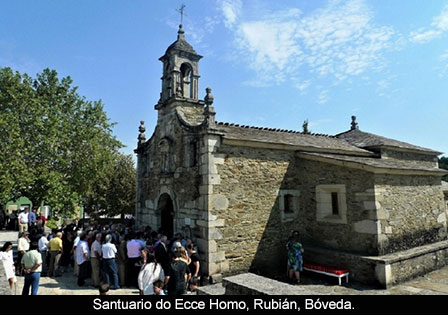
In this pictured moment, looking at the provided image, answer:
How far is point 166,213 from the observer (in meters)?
12.5

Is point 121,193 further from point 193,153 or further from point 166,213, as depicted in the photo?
point 193,153

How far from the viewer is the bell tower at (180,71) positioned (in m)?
11.9

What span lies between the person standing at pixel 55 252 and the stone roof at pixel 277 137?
654 cm

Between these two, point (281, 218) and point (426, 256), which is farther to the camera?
point (281, 218)

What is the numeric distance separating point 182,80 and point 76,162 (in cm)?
1104

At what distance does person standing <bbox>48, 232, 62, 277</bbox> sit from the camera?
9438mm

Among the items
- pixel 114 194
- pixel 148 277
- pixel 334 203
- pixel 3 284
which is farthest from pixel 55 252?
pixel 114 194

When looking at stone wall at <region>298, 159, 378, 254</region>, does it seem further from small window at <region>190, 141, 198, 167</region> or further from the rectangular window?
small window at <region>190, 141, 198, 167</region>

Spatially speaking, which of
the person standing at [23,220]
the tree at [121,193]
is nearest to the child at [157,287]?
the person standing at [23,220]

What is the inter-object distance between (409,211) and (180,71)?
1060cm

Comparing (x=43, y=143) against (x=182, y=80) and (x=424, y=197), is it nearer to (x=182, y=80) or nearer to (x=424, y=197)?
(x=182, y=80)

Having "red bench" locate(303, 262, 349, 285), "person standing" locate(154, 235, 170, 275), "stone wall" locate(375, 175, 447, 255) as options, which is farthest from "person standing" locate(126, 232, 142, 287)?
"stone wall" locate(375, 175, 447, 255)

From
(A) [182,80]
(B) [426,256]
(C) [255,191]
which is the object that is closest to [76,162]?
(A) [182,80]
